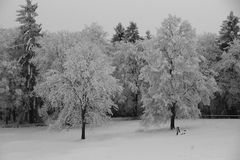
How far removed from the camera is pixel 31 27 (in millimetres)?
52594

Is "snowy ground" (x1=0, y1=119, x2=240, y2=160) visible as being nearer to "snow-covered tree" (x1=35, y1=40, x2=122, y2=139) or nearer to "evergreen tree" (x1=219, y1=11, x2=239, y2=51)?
"snow-covered tree" (x1=35, y1=40, x2=122, y2=139)

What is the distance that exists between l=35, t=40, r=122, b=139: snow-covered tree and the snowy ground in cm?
248

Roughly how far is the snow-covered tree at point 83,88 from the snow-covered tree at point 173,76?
4.96m

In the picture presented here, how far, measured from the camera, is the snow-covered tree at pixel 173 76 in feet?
130

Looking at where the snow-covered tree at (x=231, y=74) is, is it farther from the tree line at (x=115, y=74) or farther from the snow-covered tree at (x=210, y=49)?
the snow-covered tree at (x=210, y=49)

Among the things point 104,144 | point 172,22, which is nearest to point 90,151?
point 104,144

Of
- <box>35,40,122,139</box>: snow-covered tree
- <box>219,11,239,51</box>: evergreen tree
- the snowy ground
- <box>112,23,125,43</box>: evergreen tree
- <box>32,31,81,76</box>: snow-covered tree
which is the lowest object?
the snowy ground

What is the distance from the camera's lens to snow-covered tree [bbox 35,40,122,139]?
38.4 meters

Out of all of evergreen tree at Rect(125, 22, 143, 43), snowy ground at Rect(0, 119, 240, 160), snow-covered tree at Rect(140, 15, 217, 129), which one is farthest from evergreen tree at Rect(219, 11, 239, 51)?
snowy ground at Rect(0, 119, 240, 160)

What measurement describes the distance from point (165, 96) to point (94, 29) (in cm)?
2358

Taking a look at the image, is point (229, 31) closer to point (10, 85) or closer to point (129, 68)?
point (129, 68)

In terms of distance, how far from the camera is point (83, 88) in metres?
38.8

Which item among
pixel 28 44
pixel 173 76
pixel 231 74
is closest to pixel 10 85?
pixel 28 44

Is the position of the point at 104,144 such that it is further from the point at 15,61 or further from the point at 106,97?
the point at 15,61
